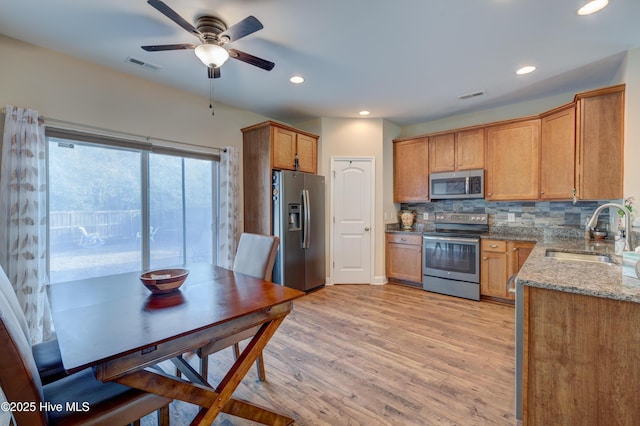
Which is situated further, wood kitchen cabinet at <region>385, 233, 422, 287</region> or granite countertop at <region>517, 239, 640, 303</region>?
wood kitchen cabinet at <region>385, 233, 422, 287</region>

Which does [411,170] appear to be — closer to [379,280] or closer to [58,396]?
[379,280]

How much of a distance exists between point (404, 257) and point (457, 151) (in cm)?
176

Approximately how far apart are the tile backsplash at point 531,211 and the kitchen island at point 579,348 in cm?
→ 237

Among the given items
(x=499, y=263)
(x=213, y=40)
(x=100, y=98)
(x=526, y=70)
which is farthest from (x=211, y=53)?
(x=499, y=263)

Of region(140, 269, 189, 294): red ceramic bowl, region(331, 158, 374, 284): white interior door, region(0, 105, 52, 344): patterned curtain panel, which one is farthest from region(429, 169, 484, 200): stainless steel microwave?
region(0, 105, 52, 344): patterned curtain panel

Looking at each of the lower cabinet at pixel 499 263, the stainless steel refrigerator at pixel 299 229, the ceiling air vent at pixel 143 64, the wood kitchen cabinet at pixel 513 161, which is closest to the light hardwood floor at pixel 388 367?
the lower cabinet at pixel 499 263

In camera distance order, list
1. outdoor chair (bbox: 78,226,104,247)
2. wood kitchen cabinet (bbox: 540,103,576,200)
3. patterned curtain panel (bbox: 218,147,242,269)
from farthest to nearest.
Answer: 1. patterned curtain panel (bbox: 218,147,242,269)
2. wood kitchen cabinet (bbox: 540,103,576,200)
3. outdoor chair (bbox: 78,226,104,247)

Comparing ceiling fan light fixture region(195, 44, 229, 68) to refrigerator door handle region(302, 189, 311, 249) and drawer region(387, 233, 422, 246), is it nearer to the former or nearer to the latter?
refrigerator door handle region(302, 189, 311, 249)

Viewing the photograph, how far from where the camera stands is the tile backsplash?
3.40m

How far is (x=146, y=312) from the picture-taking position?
4.31ft

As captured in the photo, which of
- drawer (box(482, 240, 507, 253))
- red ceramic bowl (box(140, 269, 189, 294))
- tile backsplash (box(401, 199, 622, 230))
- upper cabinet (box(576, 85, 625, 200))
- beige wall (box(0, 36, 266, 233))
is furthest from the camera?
drawer (box(482, 240, 507, 253))

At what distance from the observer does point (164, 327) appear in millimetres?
1159

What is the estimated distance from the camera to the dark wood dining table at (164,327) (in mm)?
1018

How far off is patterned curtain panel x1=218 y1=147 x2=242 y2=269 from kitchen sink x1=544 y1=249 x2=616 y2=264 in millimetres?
3363
